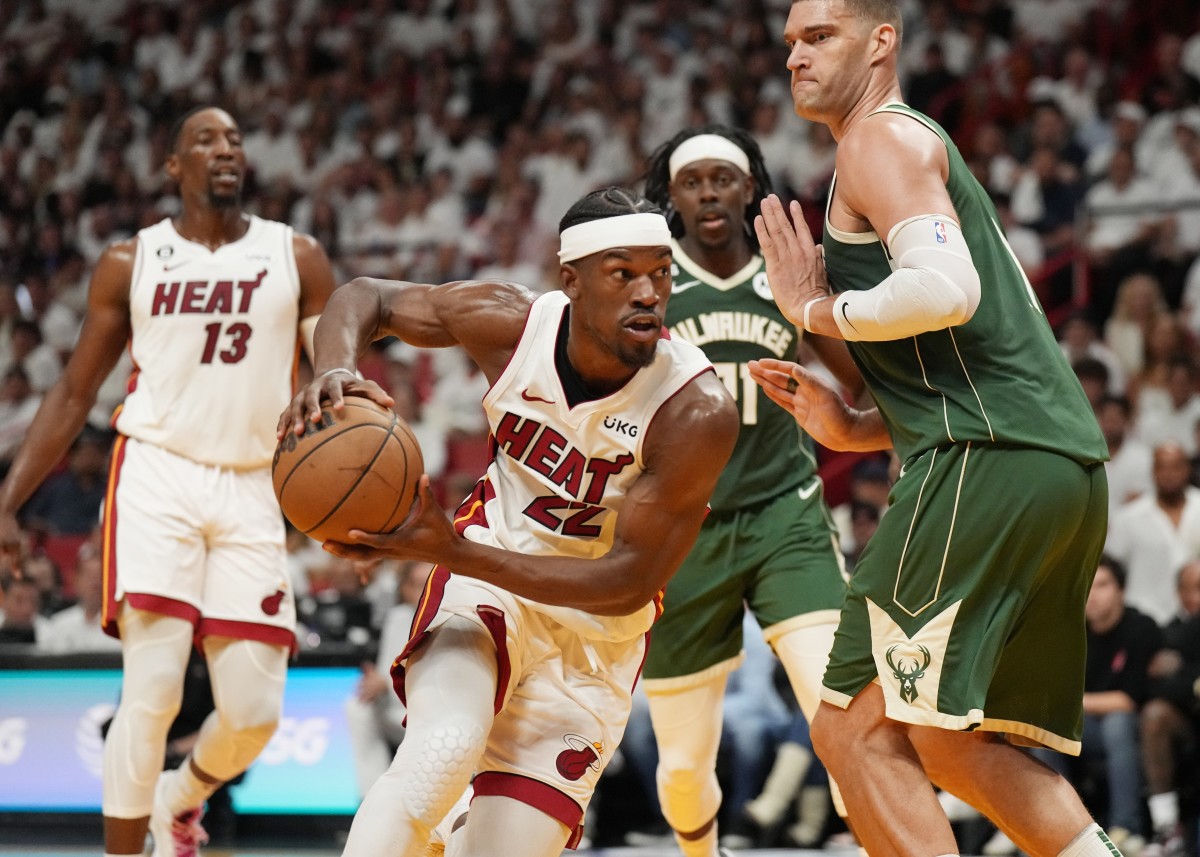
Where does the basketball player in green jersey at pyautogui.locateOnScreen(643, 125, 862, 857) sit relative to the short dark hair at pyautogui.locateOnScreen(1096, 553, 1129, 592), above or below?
above

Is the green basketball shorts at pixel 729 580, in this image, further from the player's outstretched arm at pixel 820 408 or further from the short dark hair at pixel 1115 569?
the short dark hair at pixel 1115 569

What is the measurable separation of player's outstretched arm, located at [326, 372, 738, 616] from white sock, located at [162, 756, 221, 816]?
237cm

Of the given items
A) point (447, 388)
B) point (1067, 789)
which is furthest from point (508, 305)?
point (447, 388)

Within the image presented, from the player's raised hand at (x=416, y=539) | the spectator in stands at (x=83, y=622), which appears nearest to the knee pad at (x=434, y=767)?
the player's raised hand at (x=416, y=539)

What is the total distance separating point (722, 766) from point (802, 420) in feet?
13.0

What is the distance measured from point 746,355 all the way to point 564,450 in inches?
61.5

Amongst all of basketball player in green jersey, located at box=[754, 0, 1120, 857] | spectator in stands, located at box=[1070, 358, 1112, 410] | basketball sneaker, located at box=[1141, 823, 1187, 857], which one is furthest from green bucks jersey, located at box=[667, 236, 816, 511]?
spectator in stands, located at box=[1070, 358, 1112, 410]

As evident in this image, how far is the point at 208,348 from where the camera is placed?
5590mm

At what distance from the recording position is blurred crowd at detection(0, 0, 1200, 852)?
939 centimetres

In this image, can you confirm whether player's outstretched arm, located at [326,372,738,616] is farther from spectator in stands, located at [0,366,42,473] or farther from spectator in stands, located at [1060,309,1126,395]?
spectator in stands, located at [0,366,42,473]

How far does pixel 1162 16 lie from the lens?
44.3 feet

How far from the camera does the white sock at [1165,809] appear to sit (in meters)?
6.96

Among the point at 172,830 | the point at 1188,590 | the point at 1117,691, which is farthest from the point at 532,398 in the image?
the point at 1188,590

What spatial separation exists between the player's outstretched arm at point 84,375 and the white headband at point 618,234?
2.37 m
